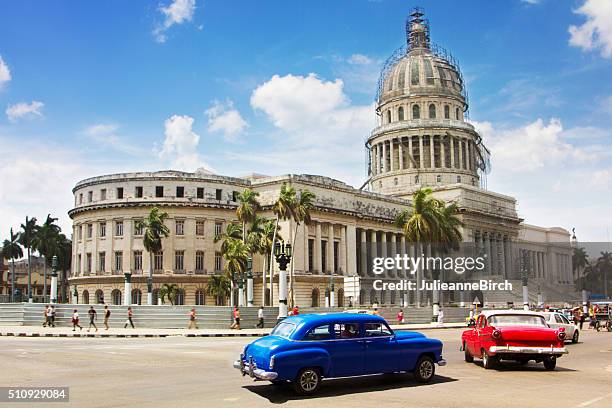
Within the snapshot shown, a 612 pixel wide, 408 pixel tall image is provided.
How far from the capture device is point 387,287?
287 feet

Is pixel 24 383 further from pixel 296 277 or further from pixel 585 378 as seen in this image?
pixel 296 277

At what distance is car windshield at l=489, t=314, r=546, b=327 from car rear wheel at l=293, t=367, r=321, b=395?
702 centimetres

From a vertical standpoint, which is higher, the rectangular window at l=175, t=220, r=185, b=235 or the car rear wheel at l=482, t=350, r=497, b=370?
the rectangular window at l=175, t=220, r=185, b=235

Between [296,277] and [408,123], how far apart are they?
46.7 m

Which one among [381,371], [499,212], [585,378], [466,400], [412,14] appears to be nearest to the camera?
[466,400]

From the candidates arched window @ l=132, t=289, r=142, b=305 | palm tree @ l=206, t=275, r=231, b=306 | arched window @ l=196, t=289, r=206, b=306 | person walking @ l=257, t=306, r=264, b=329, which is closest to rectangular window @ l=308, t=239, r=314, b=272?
palm tree @ l=206, t=275, r=231, b=306

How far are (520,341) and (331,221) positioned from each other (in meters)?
63.7

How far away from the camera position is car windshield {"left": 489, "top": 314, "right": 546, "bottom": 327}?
19.0m

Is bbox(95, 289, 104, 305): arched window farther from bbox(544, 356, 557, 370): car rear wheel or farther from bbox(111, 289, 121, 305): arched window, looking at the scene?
bbox(544, 356, 557, 370): car rear wheel

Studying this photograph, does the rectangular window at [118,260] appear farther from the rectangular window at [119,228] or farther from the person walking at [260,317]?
the person walking at [260,317]

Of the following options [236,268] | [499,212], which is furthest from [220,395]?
[499,212]

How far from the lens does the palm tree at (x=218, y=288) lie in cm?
Answer: 7312

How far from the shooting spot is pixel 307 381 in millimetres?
14188

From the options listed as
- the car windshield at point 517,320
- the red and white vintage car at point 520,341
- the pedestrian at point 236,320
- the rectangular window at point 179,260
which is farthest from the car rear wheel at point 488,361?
the rectangular window at point 179,260
